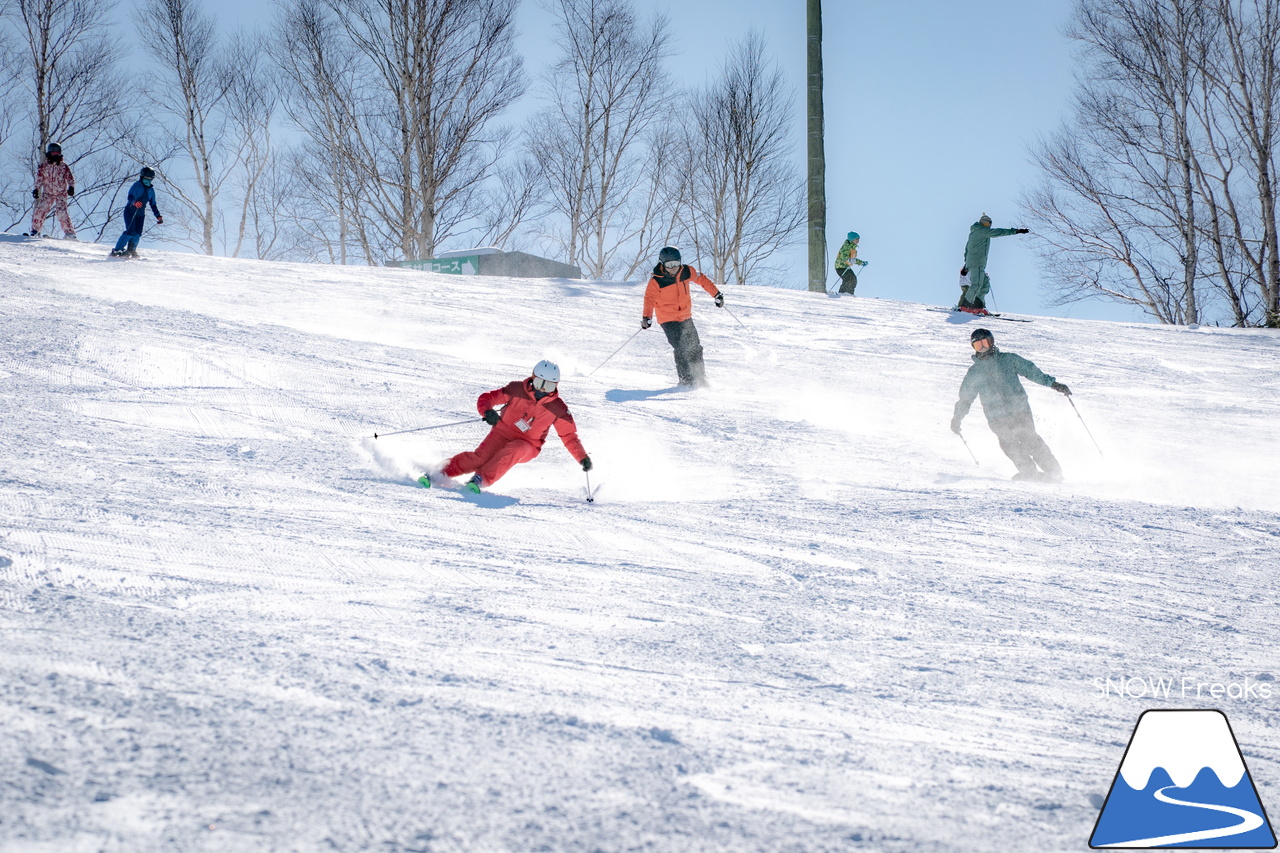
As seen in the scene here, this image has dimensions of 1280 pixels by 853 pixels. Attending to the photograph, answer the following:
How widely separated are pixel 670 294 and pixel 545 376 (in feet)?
11.8

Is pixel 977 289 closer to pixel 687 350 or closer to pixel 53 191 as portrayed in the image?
pixel 687 350

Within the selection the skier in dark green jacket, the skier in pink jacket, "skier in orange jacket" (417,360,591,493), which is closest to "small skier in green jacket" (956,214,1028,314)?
the skier in dark green jacket

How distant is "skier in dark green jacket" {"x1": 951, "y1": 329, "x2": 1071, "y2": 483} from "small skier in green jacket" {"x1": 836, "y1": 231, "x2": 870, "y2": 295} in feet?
34.3

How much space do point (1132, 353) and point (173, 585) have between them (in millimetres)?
12001

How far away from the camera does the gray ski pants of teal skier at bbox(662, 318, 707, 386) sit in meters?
9.03

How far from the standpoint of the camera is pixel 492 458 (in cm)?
547

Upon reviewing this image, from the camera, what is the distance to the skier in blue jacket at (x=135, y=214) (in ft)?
39.5

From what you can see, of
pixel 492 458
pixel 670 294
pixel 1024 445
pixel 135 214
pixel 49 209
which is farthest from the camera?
pixel 49 209

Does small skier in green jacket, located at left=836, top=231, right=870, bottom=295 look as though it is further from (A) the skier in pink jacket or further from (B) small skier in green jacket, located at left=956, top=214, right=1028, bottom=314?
(A) the skier in pink jacket

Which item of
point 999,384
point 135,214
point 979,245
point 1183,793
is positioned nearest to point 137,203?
point 135,214

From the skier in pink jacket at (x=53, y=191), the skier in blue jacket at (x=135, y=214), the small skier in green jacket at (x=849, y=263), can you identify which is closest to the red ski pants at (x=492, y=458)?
the skier in blue jacket at (x=135, y=214)

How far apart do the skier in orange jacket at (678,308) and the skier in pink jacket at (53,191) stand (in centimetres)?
987

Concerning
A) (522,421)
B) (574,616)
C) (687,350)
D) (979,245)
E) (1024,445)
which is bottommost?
(574,616)

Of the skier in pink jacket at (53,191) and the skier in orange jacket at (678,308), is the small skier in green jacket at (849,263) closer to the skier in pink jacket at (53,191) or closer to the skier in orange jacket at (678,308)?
the skier in orange jacket at (678,308)
